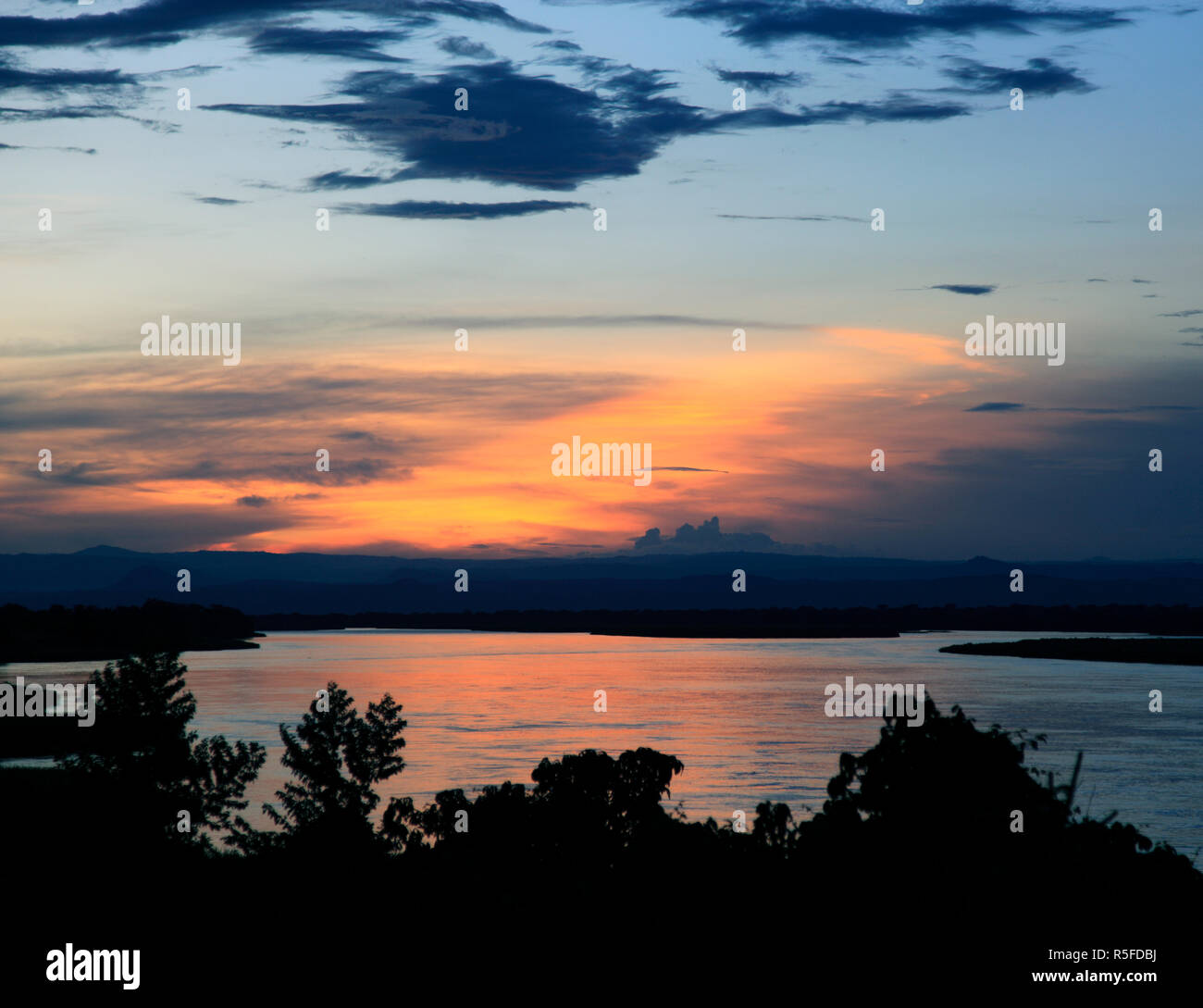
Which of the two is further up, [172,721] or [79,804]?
[172,721]

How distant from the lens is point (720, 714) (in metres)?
81.4

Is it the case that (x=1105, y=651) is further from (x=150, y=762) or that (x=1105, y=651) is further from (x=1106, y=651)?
(x=150, y=762)

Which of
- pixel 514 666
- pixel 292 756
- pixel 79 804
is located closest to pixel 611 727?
pixel 292 756

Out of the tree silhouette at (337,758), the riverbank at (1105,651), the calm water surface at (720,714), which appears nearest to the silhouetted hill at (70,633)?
the calm water surface at (720,714)

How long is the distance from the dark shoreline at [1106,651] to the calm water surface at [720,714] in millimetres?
7841

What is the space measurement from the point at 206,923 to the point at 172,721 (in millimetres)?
15512

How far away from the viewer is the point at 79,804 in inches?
1265

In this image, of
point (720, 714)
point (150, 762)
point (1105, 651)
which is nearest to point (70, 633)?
point (720, 714)

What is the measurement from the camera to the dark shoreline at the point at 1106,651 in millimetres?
151500

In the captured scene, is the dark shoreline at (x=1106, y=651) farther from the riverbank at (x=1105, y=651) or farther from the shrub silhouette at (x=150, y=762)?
the shrub silhouette at (x=150, y=762)

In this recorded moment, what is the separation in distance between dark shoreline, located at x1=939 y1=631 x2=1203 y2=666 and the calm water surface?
7841 mm

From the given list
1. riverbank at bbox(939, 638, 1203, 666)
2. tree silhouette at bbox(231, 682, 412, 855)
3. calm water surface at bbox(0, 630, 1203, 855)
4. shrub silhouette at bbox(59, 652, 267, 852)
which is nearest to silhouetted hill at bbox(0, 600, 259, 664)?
calm water surface at bbox(0, 630, 1203, 855)
